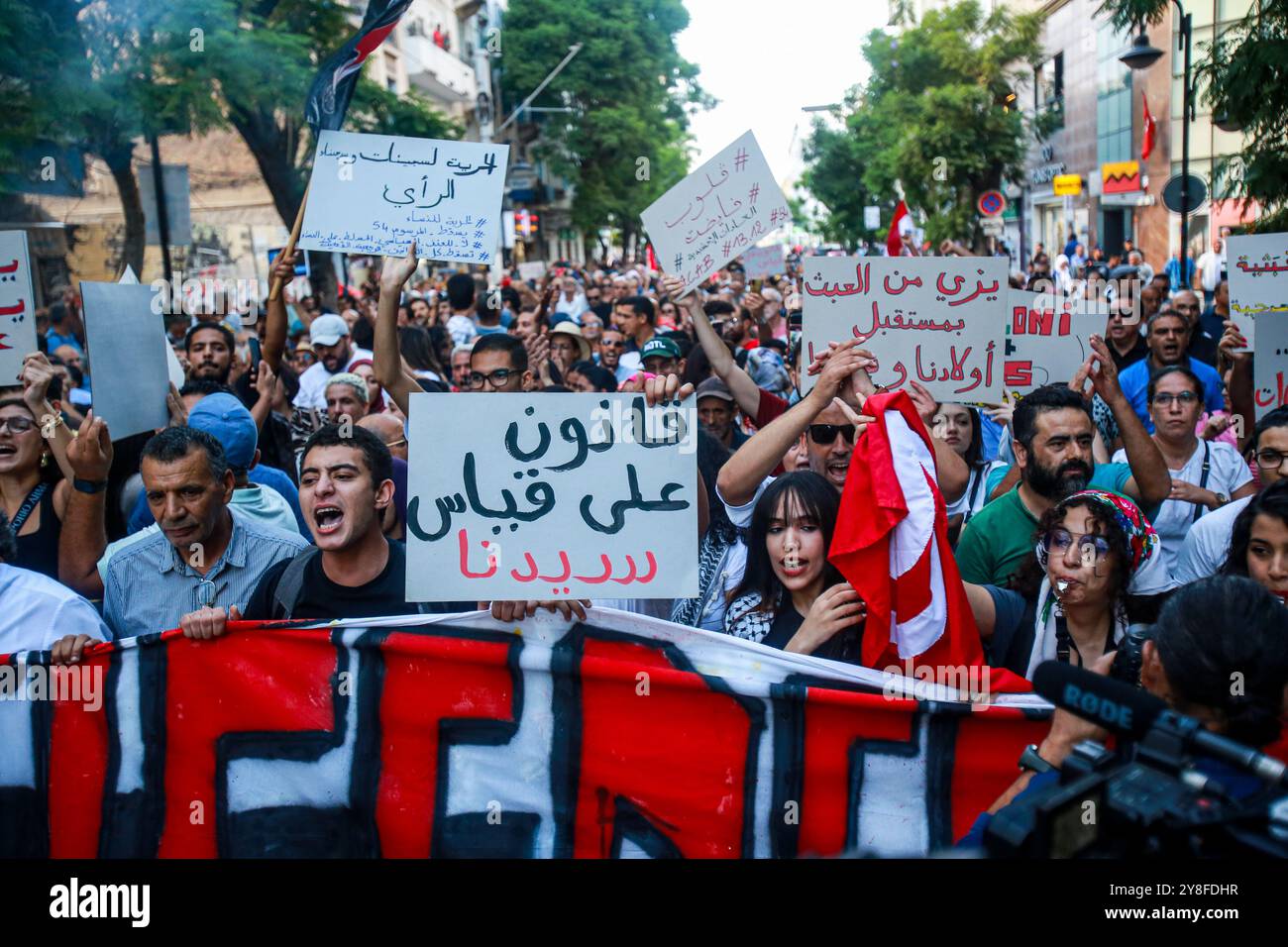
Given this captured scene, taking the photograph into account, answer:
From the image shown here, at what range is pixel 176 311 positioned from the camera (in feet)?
34.2

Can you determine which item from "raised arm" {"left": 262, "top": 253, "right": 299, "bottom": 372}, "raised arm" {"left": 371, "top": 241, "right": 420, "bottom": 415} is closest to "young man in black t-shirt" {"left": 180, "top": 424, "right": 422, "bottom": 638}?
"raised arm" {"left": 371, "top": 241, "right": 420, "bottom": 415}

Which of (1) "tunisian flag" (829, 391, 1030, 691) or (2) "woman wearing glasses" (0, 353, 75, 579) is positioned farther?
(2) "woman wearing glasses" (0, 353, 75, 579)

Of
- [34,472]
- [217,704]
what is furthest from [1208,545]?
[34,472]

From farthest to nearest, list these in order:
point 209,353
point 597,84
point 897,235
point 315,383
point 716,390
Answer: point 597,84 < point 897,235 < point 315,383 < point 209,353 < point 716,390

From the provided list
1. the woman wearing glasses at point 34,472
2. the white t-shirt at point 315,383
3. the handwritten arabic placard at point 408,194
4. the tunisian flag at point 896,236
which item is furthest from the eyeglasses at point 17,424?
the tunisian flag at point 896,236

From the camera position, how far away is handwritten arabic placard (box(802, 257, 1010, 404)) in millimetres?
4926

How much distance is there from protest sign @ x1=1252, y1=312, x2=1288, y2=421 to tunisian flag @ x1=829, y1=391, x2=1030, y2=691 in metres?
2.83

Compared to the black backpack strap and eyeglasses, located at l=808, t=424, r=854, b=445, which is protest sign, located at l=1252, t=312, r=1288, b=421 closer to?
eyeglasses, located at l=808, t=424, r=854, b=445

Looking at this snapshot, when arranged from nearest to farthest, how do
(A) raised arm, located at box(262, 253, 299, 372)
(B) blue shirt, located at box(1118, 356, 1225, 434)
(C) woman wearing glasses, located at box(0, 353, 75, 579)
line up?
(C) woman wearing glasses, located at box(0, 353, 75, 579) → (B) blue shirt, located at box(1118, 356, 1225, 434) → (A) raised arm, located at box(262, 253, 299, 372)

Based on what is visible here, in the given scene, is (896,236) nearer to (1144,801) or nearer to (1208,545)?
(1208,545)

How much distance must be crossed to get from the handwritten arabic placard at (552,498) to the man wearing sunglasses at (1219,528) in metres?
1.55

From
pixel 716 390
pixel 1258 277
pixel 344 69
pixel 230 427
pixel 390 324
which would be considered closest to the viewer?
pixel 230 427

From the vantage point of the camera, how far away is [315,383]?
825 centimetres

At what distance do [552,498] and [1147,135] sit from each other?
31.8 metres
